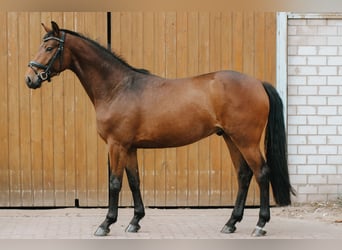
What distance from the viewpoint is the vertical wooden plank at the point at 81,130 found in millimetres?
8484

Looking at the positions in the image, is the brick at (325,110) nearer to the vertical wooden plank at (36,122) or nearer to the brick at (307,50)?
the brick at (307,50)

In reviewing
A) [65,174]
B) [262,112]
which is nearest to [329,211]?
[262,112]

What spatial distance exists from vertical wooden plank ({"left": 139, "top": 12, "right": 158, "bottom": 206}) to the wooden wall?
0.04 feet

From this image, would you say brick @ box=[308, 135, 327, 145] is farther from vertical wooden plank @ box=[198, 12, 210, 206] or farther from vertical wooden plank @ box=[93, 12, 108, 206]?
vertical wooden plank @ box=[93, 12, 108, 206]

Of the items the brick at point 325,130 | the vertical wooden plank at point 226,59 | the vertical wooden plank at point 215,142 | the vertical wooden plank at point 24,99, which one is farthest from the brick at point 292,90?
the vertical wooden plank at point 24,99

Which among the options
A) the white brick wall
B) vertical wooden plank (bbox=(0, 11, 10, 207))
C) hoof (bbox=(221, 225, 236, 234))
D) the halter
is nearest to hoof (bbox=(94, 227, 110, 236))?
hoof (bbox=(221, 225, 236, 234))

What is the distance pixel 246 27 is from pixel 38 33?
8.72ft

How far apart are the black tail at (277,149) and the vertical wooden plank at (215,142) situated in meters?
1.67

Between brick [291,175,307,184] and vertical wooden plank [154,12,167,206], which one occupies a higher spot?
vertical wooden plank [154,12,167,206]

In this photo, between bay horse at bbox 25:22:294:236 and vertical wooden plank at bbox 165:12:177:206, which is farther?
vertical wooden plank at bbox 165:12:177:206

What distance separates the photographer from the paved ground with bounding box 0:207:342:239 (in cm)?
686

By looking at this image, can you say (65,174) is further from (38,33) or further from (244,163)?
(244,163)

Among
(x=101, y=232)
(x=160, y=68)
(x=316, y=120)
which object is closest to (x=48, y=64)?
(x=101, y=232)

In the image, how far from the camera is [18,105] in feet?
27.7
